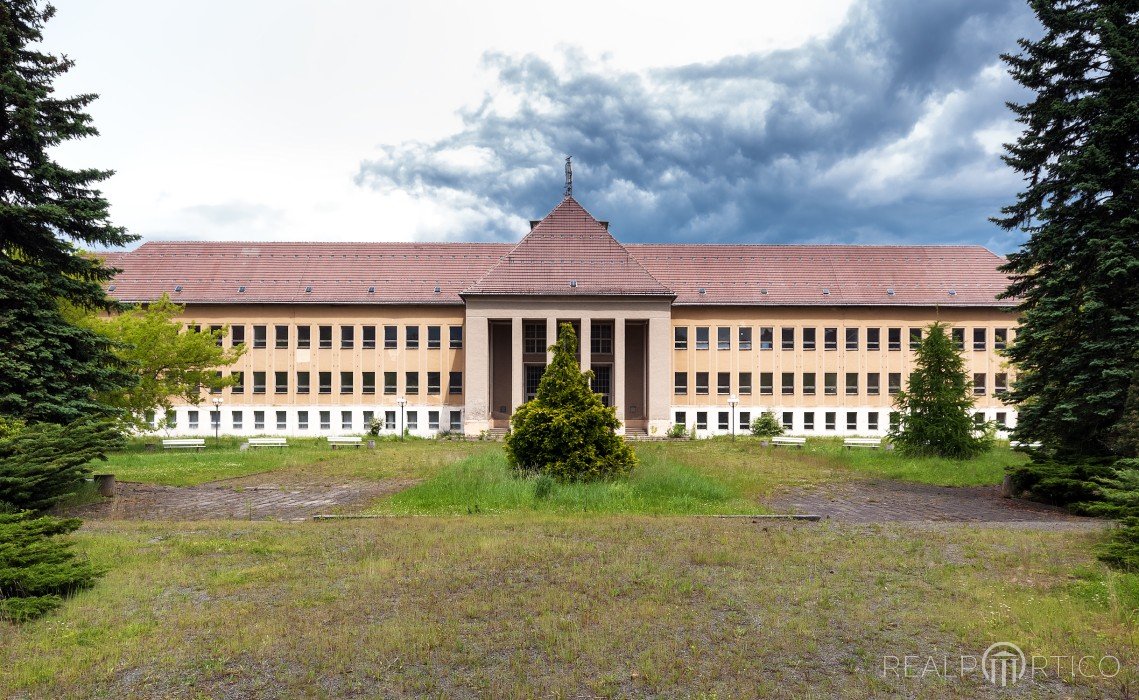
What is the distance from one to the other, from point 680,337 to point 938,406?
915 inches

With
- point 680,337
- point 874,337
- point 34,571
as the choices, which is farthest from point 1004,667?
point 874,337

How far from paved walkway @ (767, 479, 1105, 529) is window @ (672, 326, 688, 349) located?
27316 millimetres

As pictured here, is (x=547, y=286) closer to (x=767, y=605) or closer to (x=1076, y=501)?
(x=1076, y=501)

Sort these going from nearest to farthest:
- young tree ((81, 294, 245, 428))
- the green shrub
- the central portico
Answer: the green shrub
young tree ((81, 294, 245, 428))
the central portico

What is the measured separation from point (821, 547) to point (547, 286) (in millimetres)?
33654

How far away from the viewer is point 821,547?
10.3 metres

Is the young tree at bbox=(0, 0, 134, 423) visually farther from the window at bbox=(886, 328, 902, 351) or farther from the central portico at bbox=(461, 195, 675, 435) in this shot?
the window at bbox=(886, 328, 902, 351)

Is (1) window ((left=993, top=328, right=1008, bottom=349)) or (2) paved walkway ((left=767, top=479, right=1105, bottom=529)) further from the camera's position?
(1) window ((left=993, top=328, right=1008, bottom=349))

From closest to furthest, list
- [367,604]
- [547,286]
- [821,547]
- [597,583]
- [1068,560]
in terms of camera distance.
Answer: [367,604] → [597,583] → [1068,560] → [821,547] → [547,286]

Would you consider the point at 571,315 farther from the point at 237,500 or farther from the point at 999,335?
the point at 999,335

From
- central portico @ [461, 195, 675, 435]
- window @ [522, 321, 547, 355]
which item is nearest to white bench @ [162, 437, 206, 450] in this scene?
central portico @ [461, 195, 675, 435]

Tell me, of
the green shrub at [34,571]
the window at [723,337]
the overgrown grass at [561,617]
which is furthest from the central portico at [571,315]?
the green shrub at [34,571]

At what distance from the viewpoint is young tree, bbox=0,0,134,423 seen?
16156mm

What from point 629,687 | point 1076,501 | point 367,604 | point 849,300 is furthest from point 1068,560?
point 849,300
